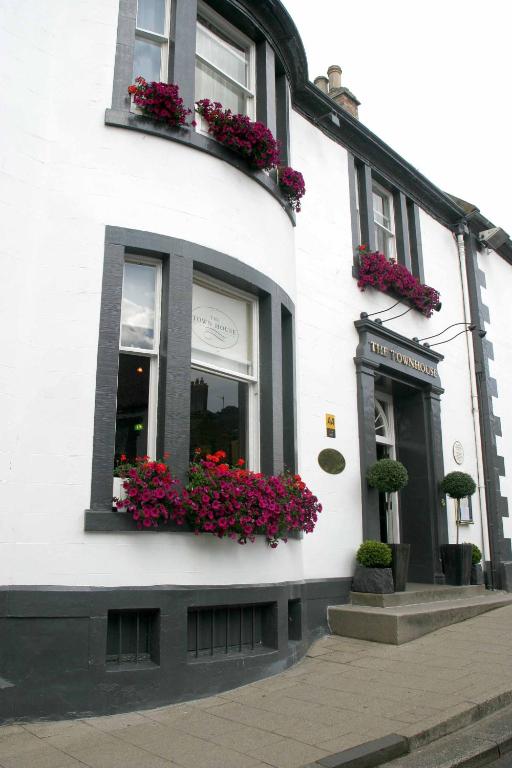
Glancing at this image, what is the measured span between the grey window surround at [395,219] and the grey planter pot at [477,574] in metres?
4.79

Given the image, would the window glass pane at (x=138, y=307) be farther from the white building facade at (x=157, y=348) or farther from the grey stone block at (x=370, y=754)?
the grey stone block at (x=370, y=754)

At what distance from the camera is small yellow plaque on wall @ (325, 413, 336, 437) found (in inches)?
365

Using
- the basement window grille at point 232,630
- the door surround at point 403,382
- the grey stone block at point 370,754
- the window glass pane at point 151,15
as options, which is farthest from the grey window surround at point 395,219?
the grey stone block at point 370,754

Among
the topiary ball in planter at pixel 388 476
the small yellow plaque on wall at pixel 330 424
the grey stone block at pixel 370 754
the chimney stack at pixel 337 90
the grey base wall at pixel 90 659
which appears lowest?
the grey stone block at pixel 370 754

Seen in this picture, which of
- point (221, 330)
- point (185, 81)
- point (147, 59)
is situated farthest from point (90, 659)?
point (147, 59)

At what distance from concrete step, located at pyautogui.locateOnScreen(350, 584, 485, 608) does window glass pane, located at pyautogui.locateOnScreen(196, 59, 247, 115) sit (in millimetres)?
6154

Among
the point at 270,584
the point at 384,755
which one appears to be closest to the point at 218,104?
the point at 270,584

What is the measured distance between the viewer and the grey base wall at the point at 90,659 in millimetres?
5320

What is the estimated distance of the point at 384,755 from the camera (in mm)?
4707

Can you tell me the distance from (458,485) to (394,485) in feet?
6.24

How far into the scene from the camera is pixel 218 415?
7.32 m

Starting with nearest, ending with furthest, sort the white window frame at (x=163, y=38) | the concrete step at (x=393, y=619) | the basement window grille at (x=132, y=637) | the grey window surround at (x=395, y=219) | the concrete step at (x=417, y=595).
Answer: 1. the basement window grille at (x=132, y=637)
2. the white window frame at (x=163, y=38)
3. the concrete step at (x=393, y=619)
4. the concrete step at (x=417, y=595)
5. the grey window surround at (x=395, y=219)

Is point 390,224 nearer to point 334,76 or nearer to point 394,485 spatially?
point 334,76

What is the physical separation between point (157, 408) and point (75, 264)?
1.50 meters
